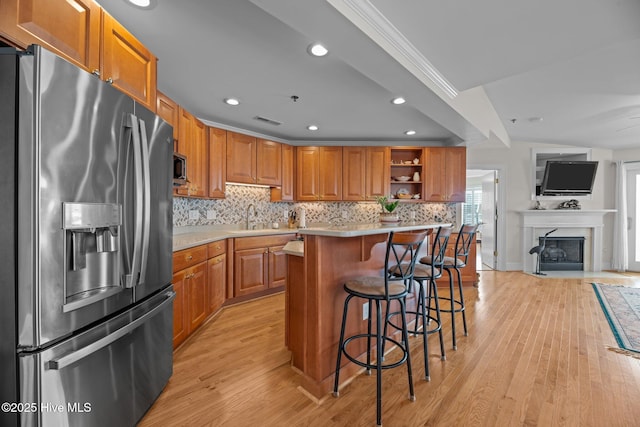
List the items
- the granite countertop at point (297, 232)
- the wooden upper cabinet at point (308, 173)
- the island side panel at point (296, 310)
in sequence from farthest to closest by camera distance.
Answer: the wooden upper cabinet at point (308, 173), the island side panel at point (296, 310), the granite countertop at point (297, 232)

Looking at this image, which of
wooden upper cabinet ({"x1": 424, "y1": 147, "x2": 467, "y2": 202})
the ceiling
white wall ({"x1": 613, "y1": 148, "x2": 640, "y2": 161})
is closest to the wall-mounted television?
white wall ({"x1": 613, "y1": 148, "x2": 640, "y2": 161})

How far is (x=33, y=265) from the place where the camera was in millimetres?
1070

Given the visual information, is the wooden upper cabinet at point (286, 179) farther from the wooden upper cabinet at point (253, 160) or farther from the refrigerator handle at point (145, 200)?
the refrigerator handle at point (145, 200)

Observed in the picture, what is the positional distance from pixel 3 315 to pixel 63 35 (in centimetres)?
120

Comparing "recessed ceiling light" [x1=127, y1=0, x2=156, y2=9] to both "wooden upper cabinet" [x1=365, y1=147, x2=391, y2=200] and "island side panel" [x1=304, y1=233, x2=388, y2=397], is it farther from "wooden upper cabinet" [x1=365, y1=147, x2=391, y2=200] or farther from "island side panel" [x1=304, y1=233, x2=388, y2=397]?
"wooden upper cabinet" [x1=365, y1=147, x2=391, y2=200]

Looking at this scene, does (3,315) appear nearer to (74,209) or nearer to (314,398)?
(74,209)

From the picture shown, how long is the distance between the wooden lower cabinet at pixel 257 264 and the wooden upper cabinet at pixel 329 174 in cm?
105

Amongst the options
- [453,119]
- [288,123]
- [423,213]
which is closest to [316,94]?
[288,123]

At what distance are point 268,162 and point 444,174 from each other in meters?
2.86

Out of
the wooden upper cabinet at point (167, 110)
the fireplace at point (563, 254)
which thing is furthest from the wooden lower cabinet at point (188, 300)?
the fireplace at point (563, 254)

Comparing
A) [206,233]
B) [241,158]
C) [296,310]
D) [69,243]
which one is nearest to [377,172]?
[241,158]

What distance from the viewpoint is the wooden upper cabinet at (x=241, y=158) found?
156 inches

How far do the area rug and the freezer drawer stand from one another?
363cm

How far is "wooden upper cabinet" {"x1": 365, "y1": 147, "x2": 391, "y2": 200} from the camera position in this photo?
485 centimetres
